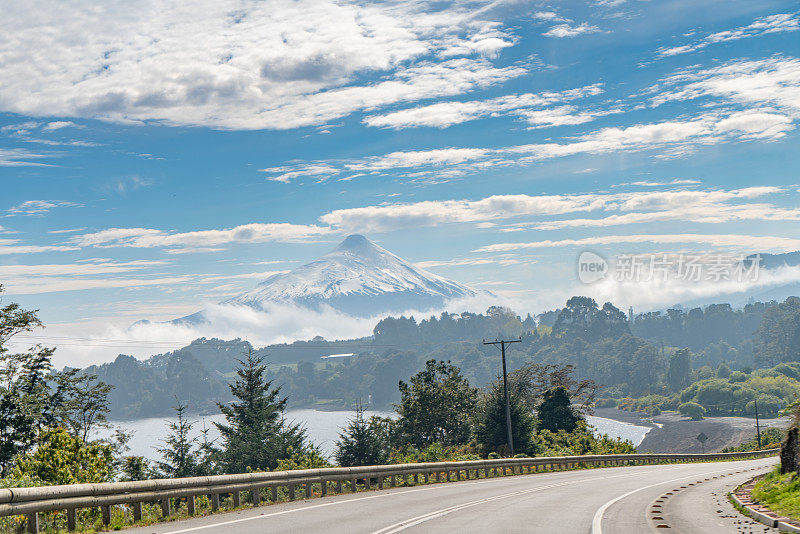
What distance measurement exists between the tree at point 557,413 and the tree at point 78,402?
48889mm

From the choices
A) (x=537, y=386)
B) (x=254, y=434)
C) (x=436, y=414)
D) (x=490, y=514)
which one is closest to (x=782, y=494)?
(x=490, y=514)

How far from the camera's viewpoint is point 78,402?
58312 mm

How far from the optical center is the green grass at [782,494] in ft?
46.6

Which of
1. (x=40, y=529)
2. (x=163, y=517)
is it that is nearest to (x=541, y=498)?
(x=163, y=517)

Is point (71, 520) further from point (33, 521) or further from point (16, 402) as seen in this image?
point (16, 402)

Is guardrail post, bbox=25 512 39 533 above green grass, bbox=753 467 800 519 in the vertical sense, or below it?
above

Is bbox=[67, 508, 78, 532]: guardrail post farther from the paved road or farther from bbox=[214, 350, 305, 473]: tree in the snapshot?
bbox=[214, 350, 305, 473]: tree

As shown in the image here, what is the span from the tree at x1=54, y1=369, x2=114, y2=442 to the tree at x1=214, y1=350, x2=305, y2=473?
12662 mm

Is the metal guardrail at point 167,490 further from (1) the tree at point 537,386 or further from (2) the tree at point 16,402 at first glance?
(1) the tree at point 537,386

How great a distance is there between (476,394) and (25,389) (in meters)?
54.5

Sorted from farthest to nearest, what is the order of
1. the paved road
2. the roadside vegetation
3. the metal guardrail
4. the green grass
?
the roadside vegetation
the green grass
the paved road
the metal guardrail

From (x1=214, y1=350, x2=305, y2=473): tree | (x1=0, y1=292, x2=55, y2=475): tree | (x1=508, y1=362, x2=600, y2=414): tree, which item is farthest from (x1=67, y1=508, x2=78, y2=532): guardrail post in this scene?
(x1=508, y1=362, x2=600, y2=414): tree

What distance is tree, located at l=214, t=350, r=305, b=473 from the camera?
70188 mm

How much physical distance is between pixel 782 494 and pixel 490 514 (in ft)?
20.5
